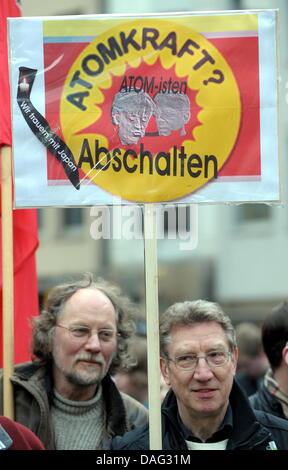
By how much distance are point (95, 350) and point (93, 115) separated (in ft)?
3.13

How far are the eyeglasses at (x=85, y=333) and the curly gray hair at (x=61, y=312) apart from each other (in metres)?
0.14

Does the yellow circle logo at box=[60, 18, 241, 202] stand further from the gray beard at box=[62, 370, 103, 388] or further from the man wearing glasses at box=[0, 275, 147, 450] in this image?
the gray beard at box=[62, 370, 103, 388]

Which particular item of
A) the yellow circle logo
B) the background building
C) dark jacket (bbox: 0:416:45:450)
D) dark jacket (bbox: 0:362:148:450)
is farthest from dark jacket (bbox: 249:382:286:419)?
the background building

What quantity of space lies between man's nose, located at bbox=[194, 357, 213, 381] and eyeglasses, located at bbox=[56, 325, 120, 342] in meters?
0.49

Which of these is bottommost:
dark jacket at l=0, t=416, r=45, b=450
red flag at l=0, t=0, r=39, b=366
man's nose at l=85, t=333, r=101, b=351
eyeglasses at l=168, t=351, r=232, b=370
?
dark jacket at l=0, t=416, r=45, b=450

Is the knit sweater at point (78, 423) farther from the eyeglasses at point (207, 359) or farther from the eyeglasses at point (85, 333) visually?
the eyeglasses at point (207, 359)

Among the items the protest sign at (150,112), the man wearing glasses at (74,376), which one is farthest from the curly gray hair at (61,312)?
the protest sign at (150,112)

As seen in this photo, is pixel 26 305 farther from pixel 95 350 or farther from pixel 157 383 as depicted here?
pixel 157 383

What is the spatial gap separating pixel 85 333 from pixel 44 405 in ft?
1.10

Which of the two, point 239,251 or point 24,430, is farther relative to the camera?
point 239,251

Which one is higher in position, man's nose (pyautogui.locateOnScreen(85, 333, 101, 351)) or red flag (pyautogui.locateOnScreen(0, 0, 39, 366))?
red flag (pyautogui.locateOnScreen(0, 0, 39, 366))

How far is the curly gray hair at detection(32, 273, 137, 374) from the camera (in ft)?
15.0
